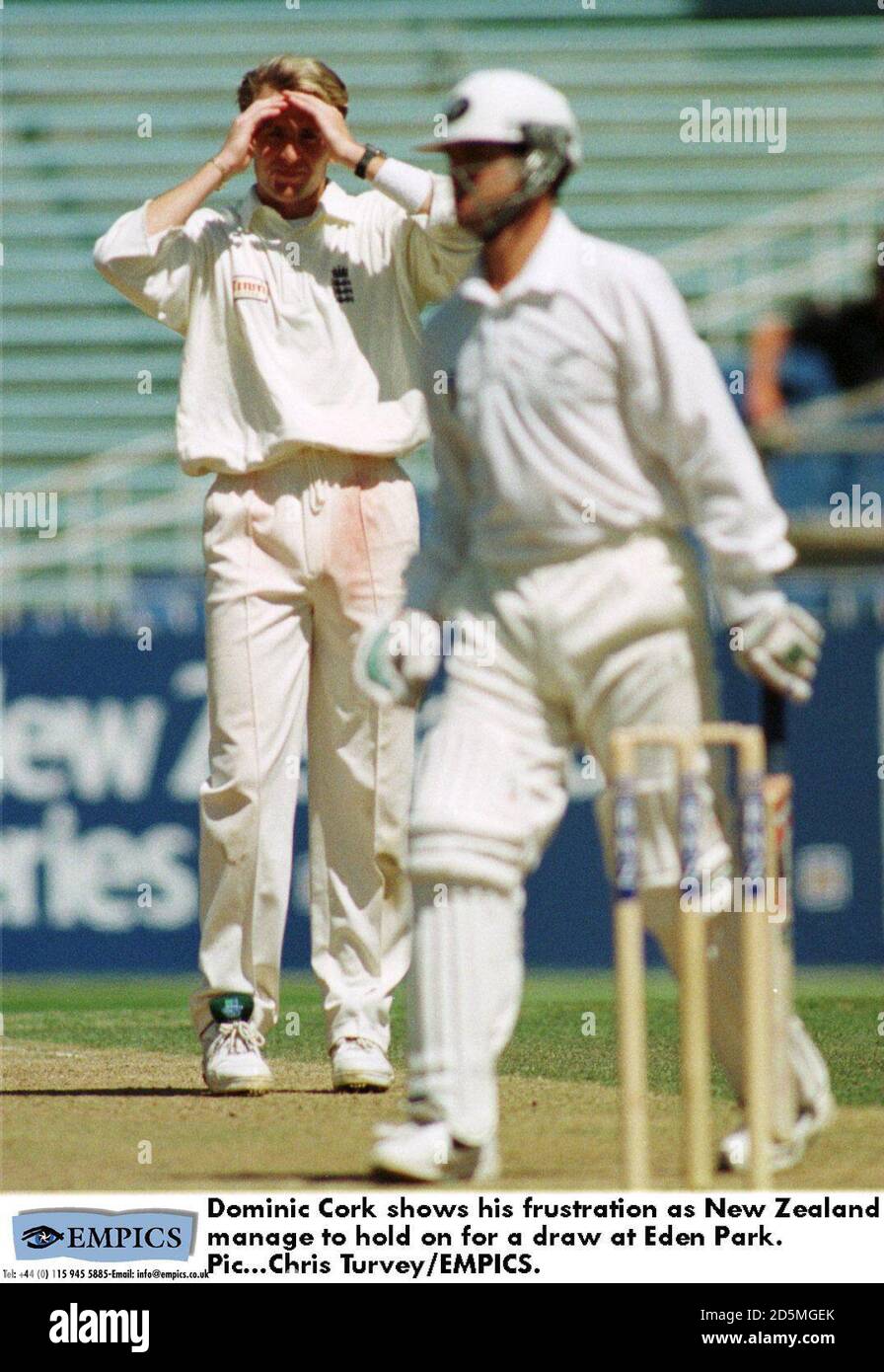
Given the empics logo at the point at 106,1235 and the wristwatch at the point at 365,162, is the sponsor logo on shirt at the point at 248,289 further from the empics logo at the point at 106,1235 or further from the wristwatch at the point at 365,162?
the empics logo at the point at 106,1235

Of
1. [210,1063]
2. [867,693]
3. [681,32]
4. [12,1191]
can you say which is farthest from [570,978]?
[681,32]

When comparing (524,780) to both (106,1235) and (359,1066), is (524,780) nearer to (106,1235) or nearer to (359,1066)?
(106,1235)

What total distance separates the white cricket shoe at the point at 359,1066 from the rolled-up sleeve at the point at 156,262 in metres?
1.64

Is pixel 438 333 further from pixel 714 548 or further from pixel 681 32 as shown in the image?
pixel 681 32

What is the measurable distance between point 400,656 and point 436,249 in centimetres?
164

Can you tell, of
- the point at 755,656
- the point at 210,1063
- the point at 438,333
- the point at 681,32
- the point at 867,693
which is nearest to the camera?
the point at 755,656

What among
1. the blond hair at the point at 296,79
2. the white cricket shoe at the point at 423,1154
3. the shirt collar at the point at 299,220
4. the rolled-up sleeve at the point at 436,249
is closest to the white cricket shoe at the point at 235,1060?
the white cricket shoe at the point at 423,1154

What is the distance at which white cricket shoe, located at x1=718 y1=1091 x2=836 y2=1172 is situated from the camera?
13.1ft

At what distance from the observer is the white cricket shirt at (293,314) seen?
17.1 feet

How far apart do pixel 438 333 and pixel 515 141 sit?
356 mm

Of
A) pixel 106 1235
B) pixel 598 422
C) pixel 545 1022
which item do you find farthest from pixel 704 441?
pixel 545 1022

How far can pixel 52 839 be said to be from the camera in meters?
9.45

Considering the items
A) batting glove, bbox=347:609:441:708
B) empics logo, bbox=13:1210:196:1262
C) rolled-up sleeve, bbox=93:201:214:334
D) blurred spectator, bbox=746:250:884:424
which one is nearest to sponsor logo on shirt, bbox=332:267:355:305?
rolled-up sleeve, bbox=93:201:214:334

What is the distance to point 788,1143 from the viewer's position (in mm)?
3984
